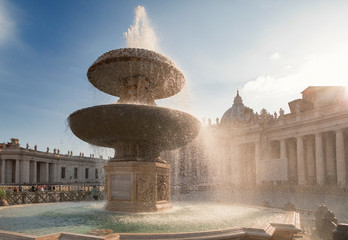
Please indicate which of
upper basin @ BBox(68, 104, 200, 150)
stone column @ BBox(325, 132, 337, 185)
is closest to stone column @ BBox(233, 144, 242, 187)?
stone column @ BBox(325, 132, 337, 185)

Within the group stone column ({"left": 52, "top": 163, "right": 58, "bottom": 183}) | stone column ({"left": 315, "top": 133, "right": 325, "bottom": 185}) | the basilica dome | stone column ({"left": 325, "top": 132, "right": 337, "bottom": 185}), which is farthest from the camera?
the basilica dome

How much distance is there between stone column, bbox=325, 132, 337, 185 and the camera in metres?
38.6

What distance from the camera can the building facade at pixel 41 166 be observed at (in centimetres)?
6366

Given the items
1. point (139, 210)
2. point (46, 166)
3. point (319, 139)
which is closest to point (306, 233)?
point (139, 210)

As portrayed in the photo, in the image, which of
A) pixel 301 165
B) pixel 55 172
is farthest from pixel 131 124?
pixel 55 172

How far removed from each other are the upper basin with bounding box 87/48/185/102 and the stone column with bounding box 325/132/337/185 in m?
33.9

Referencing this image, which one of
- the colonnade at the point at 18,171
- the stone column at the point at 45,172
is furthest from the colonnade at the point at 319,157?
the stone column at the point at 45,172

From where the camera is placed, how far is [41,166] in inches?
2958

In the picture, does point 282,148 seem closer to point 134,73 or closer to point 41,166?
point 134,73

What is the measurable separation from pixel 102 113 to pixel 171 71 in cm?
296

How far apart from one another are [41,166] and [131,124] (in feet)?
242

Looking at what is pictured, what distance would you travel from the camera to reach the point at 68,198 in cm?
1919

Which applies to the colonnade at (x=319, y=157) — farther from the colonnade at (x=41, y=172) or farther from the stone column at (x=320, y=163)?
the colonnade at (x=41, y=172)

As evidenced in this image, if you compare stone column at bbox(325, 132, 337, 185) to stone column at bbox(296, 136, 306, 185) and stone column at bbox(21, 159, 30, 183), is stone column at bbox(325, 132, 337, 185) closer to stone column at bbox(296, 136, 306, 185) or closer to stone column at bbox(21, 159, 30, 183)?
stone column at bbox(296, 136, 306, 185)
